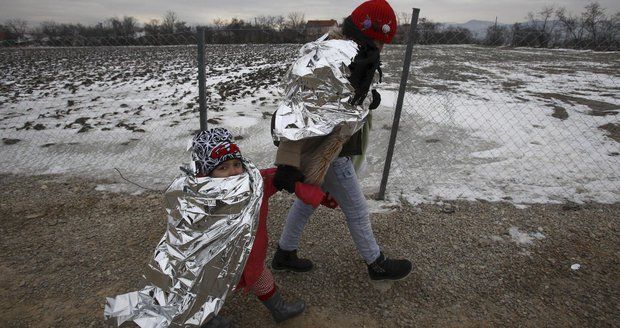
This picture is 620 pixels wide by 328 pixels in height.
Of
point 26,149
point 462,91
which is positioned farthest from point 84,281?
point 462,91

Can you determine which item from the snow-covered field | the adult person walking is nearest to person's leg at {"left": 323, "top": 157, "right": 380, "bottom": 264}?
the adult person walking

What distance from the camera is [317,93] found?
1.68 metres

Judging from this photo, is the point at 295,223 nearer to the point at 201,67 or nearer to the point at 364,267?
the point at 364,267

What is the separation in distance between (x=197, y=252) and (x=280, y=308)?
684 mm

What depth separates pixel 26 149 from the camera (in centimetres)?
468

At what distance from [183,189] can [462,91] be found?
8659 millimetres

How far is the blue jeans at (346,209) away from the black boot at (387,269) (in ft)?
0.19

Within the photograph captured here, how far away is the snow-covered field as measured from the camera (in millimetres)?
4070

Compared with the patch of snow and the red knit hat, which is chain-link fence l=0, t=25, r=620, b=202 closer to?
the patch of snow

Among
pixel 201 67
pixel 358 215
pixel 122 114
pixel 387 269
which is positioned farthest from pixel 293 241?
pixel 122 114

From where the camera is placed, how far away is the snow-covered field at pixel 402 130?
4.07 metres

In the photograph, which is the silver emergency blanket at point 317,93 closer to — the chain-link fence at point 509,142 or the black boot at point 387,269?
the black boot at point 387,269

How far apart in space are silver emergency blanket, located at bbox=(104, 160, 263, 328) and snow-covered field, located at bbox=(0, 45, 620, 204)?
1.89 ft

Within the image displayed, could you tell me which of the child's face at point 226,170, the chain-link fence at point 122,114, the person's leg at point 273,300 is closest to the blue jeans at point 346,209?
the person's leg at point 273,300
